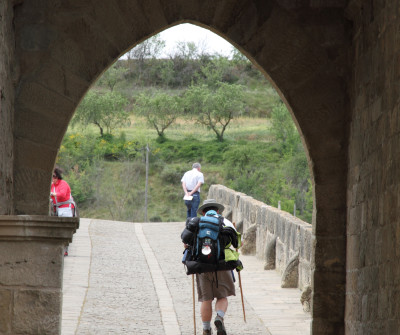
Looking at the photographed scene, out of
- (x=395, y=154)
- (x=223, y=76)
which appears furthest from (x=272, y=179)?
(x=395, y=154)

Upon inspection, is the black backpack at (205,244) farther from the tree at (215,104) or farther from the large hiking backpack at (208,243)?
the tree at (215,104)

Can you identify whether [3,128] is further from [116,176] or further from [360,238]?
[116,176]

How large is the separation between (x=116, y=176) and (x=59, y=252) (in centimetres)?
2787

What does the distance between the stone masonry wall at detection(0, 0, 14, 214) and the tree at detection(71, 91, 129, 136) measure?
95.7 feet

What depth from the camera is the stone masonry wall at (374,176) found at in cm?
400

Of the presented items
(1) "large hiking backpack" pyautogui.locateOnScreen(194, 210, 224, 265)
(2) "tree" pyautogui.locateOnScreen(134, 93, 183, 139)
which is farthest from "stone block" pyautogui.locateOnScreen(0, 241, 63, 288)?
(2) "tree" pyautogui.locateOnScreen(134, 93, 183, 139)

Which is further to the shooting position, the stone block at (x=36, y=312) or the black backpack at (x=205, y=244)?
the black backpack at (x=205, y=244)

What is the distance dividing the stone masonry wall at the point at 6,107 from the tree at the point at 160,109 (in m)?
30.7

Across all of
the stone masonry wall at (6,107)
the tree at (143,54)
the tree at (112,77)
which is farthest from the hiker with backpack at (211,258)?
the tree at (143,54)

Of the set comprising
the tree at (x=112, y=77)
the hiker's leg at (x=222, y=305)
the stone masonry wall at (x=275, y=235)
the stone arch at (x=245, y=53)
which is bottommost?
the hiker's leg at (x=222, y=305)

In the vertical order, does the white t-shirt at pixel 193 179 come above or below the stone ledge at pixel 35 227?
above

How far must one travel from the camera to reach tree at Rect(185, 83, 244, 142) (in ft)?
123

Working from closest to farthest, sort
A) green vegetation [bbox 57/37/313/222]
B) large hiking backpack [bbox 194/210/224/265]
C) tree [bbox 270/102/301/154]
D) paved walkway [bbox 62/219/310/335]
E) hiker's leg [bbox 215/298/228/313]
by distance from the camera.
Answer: large hiking backpack [bbox 194/210/224/265] < hiker's leg [bbox 215/298/228/313] < paved walkway [bbox 62/219/310/335] < green vegetation [bbox 57/37/313/222] < tree [bbox 270/102/301/154]

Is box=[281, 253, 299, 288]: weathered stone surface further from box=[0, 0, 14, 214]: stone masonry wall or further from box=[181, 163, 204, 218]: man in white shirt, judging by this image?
box=[0, 0, 14, 214]: stone masonry wall
